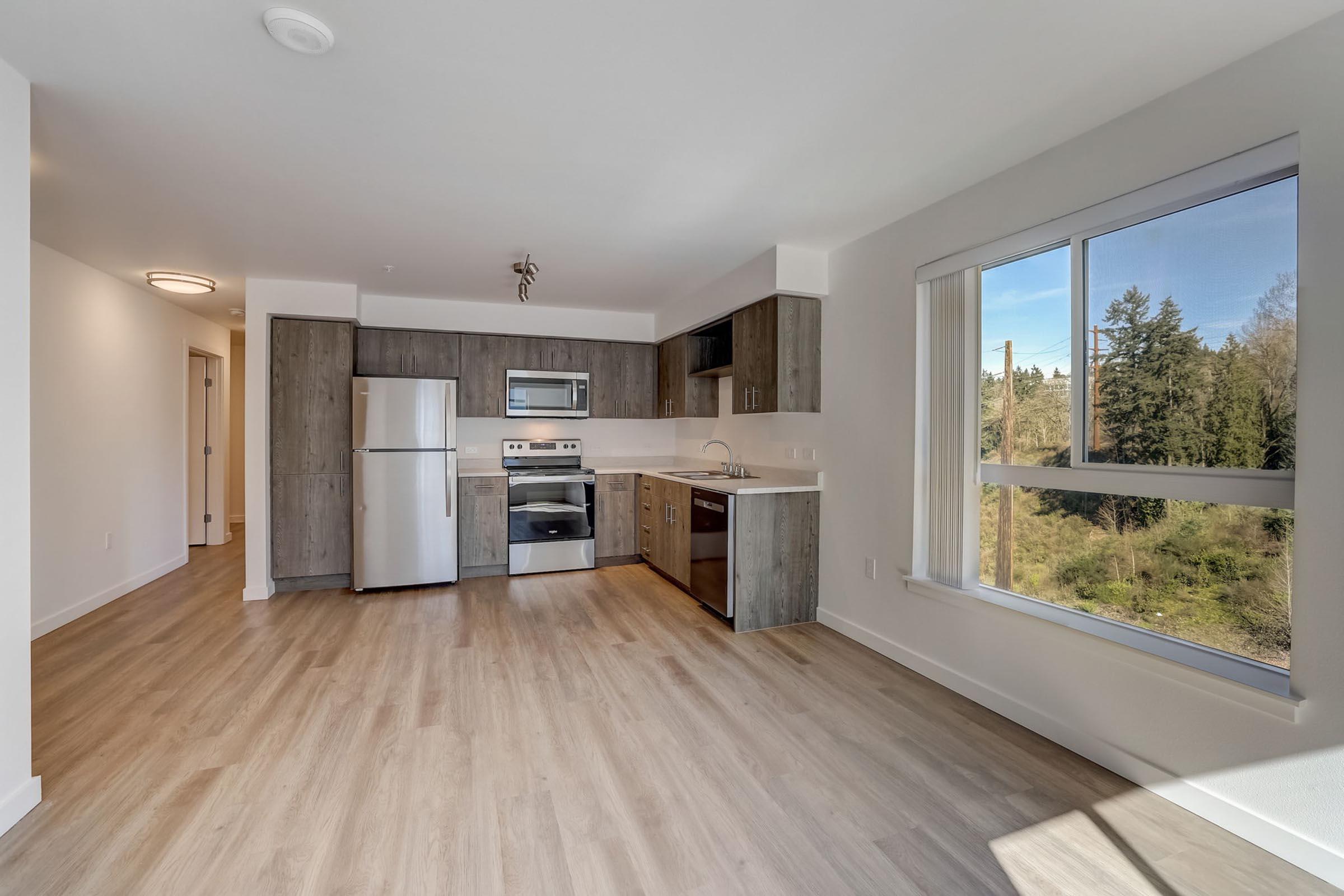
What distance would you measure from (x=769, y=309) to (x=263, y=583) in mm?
4214

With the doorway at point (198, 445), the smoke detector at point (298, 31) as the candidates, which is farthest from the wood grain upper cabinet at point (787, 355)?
the doorway at point (198, 445)

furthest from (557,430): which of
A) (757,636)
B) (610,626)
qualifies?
(757,636)

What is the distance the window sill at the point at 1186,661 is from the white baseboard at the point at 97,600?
17.6ft

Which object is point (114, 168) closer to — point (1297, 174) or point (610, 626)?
point (610, 626)

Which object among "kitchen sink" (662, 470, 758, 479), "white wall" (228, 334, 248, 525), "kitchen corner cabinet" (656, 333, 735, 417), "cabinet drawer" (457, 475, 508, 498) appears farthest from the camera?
"white wall" (228, 334, 248, 525)

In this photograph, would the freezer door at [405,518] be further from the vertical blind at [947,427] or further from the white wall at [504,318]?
the vertical blind at [947,427]

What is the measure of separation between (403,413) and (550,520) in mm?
1487

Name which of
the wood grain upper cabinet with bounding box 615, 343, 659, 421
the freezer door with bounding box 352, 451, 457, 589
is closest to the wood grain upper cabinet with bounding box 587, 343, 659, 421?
the wood grain upper cabinet with bounding box 615, 343, 659, 421

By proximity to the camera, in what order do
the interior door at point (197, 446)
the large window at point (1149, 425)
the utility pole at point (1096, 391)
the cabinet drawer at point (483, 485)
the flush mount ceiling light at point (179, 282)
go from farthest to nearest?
the interior door at point (197, 446) < the cabinet drawer at point (483, 485) < the flush mount ceiling light at point (179, 282) < the utility pole at point (1096, 391) < the large window at point (1149, 425)

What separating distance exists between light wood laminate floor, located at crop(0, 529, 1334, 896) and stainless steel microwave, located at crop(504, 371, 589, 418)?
2.44m

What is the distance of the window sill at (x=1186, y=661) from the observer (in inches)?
68.0

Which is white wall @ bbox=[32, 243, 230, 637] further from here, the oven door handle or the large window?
the large window

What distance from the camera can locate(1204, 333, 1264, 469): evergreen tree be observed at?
6.09ft

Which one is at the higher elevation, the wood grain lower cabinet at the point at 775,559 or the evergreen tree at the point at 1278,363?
the evergreen tree at the point at 1278,363
